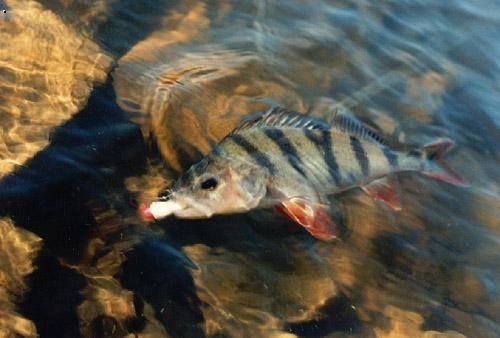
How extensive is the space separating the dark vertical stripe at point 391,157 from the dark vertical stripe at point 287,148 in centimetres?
84

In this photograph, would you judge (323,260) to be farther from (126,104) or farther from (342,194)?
(126,104)

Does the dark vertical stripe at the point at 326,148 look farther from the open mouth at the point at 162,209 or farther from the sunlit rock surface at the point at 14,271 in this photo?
the sunlit rock surface at the point at 14,271

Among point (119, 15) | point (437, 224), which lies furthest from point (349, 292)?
point (119, 15)

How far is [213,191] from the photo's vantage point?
323cm

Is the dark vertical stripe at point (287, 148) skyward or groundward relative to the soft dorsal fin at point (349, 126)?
groundward

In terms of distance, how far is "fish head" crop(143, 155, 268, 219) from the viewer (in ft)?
10.3

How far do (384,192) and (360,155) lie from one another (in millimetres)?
412

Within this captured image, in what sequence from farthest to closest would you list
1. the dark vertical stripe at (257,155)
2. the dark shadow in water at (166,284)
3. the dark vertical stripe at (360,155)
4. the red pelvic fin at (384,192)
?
1. the red pelvic fin at (384,192)
2. the dark vertical stripe at (360,155)
3. the dark vertical stripe at (257,155)
4. the dark shadow in water at (166,284)

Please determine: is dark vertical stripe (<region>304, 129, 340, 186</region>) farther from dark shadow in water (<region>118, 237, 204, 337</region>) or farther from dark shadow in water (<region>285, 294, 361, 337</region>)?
dark shadow in water (<region>118, 237, 204, 337</region>)

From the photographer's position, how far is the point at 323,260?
3.43 metres

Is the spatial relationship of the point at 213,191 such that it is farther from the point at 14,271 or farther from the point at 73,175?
the point at 14,271

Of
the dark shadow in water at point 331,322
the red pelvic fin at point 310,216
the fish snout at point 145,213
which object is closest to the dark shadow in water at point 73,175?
the fish snout at point 145,213

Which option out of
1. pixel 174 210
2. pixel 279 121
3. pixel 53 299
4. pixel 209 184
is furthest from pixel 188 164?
pixel 53 299

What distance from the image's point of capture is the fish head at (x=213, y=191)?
315cm
